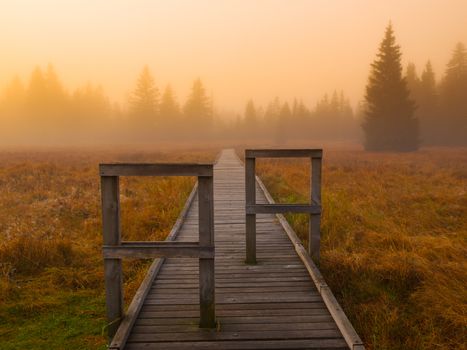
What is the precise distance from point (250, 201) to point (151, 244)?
2.29 m

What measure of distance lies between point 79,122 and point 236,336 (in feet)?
269

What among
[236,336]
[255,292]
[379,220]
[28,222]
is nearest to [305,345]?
[236,336]

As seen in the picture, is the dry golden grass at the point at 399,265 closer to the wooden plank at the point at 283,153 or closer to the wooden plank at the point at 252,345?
the wooden plank at the point at 252,345

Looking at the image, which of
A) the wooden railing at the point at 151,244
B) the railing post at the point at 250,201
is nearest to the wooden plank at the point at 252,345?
the wooden railing at the point at 151,244

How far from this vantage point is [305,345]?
3793 mm

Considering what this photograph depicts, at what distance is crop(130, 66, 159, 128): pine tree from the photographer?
79.8 metres

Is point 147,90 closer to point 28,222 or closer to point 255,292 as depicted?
point 28,222

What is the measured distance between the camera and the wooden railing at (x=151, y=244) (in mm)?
3941

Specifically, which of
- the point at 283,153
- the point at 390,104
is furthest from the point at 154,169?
the point at 390,104

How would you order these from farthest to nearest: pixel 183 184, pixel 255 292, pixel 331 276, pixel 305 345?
1. pixel 183 184
2. pixel 331 276
3. pixel 255 292
4. pixel 305 345

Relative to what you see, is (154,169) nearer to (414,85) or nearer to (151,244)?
(151,244)

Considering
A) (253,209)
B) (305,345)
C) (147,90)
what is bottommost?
(305,345)

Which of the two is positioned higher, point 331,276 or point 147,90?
point 147,90

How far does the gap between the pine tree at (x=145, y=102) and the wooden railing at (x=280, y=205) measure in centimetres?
7659
